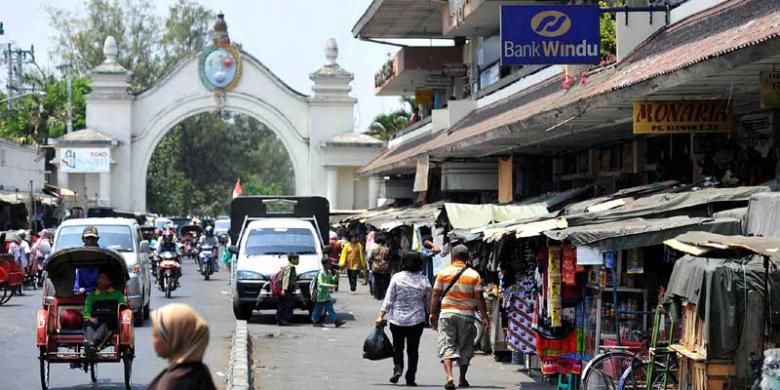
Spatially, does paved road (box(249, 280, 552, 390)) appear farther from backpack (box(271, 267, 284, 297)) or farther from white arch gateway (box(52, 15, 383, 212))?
white arch gateway (box(52, 15, 383, 212))

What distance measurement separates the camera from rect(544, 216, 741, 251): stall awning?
44.8ft

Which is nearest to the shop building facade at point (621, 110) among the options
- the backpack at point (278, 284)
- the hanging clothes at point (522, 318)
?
the hanging clothes at point (522, 318)

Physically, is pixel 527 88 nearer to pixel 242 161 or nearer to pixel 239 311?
pixel 239 311

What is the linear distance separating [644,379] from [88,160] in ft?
183

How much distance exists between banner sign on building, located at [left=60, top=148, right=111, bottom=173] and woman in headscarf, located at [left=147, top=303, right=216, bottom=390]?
6097 cm

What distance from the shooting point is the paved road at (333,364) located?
17.3 m

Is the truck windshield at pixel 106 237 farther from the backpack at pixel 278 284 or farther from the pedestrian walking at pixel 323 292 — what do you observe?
the pedestrian walking at pixel 323 292

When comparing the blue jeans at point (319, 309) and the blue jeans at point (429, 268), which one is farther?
the blue jeans at point (429, 268)

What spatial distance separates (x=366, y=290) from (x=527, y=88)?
42.4ft

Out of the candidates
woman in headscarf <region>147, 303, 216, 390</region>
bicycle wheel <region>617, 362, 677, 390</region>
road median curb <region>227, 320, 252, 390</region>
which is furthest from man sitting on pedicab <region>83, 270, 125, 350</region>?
woman in headscarf <region>147, 303, 216, 390</region>

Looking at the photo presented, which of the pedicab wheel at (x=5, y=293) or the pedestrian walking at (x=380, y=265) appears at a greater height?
the pedestrian walking at (x=380, y=265)

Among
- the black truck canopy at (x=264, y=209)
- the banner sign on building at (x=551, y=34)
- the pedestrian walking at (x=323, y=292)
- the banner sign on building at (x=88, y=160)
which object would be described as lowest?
the pedestrian walking at (x=323, y=292)

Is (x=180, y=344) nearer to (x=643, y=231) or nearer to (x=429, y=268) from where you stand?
(x=643, y=231)

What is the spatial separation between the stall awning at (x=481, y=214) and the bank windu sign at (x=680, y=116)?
467 centimetres
